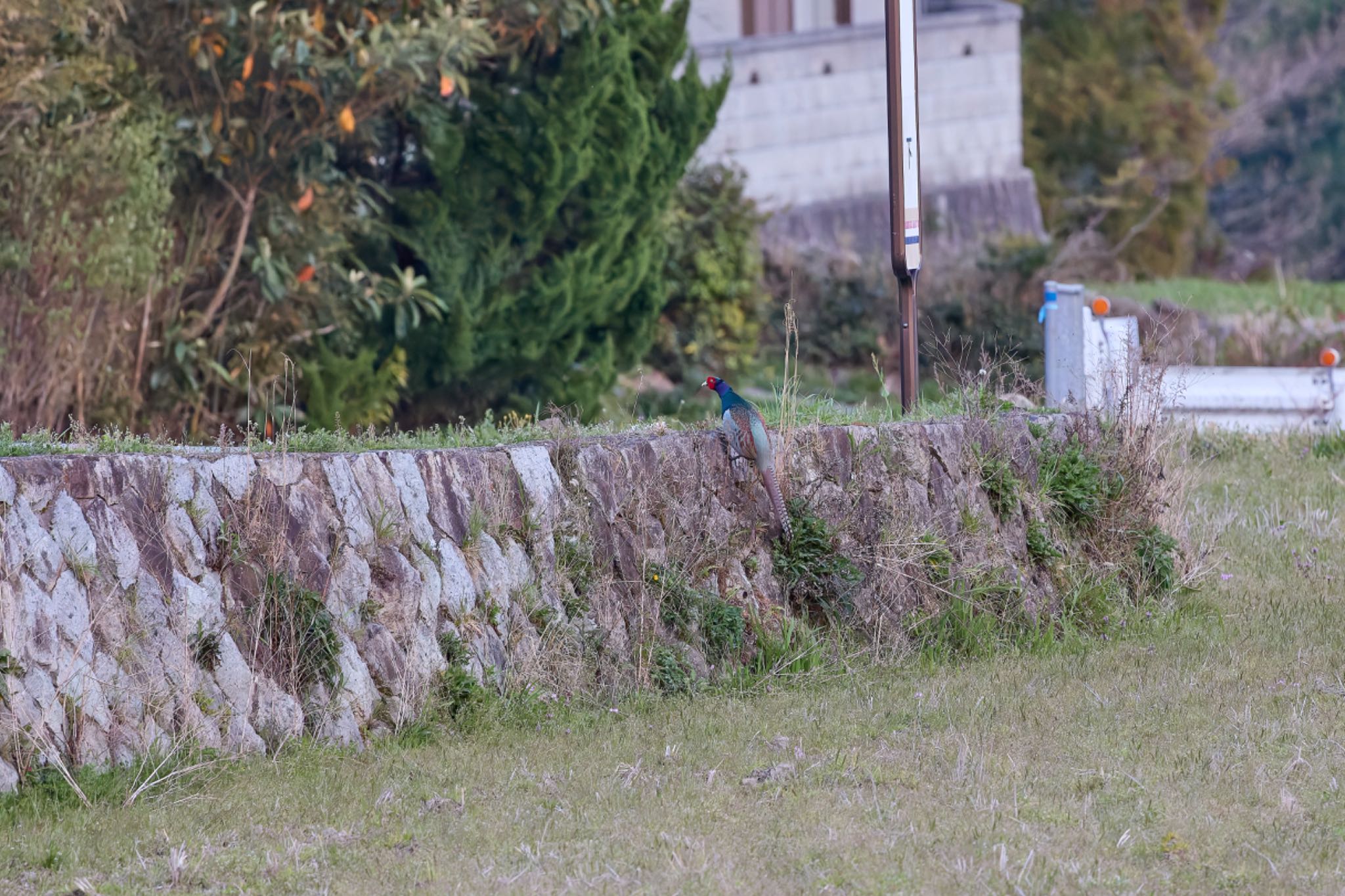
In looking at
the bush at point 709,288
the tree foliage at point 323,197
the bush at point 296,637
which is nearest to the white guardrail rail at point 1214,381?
the tree foliage at point 323,197

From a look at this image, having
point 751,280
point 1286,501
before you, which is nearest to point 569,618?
point 1286,501

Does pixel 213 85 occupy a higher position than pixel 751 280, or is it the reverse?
pixel 213 85

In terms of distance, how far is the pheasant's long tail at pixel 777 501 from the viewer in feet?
25.5

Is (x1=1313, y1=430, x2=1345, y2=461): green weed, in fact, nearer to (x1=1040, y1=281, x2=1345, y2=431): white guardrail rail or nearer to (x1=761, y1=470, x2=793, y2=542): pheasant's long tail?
(x1=1040, y1=281, x2=1345, y2=431): white guardrail rail

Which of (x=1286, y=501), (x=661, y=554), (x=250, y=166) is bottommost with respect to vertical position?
(x=1286, y=501)

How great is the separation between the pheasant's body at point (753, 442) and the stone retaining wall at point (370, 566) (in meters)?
0.09

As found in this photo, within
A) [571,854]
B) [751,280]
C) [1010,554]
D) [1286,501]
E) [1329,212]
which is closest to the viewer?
[571,854]

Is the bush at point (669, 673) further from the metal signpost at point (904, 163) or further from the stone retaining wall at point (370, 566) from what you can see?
the metal signpost at point (904, 163)

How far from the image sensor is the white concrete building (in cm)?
2127

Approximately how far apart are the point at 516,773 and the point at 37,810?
1561 millimetres

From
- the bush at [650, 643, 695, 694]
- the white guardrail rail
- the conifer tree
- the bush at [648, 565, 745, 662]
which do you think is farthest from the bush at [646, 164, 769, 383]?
the bush at [650, 643, 695, 694]

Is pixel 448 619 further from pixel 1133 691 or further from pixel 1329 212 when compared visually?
pixel 1329 212

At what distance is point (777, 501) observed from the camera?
25.5ft

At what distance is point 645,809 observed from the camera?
19.5 ft
